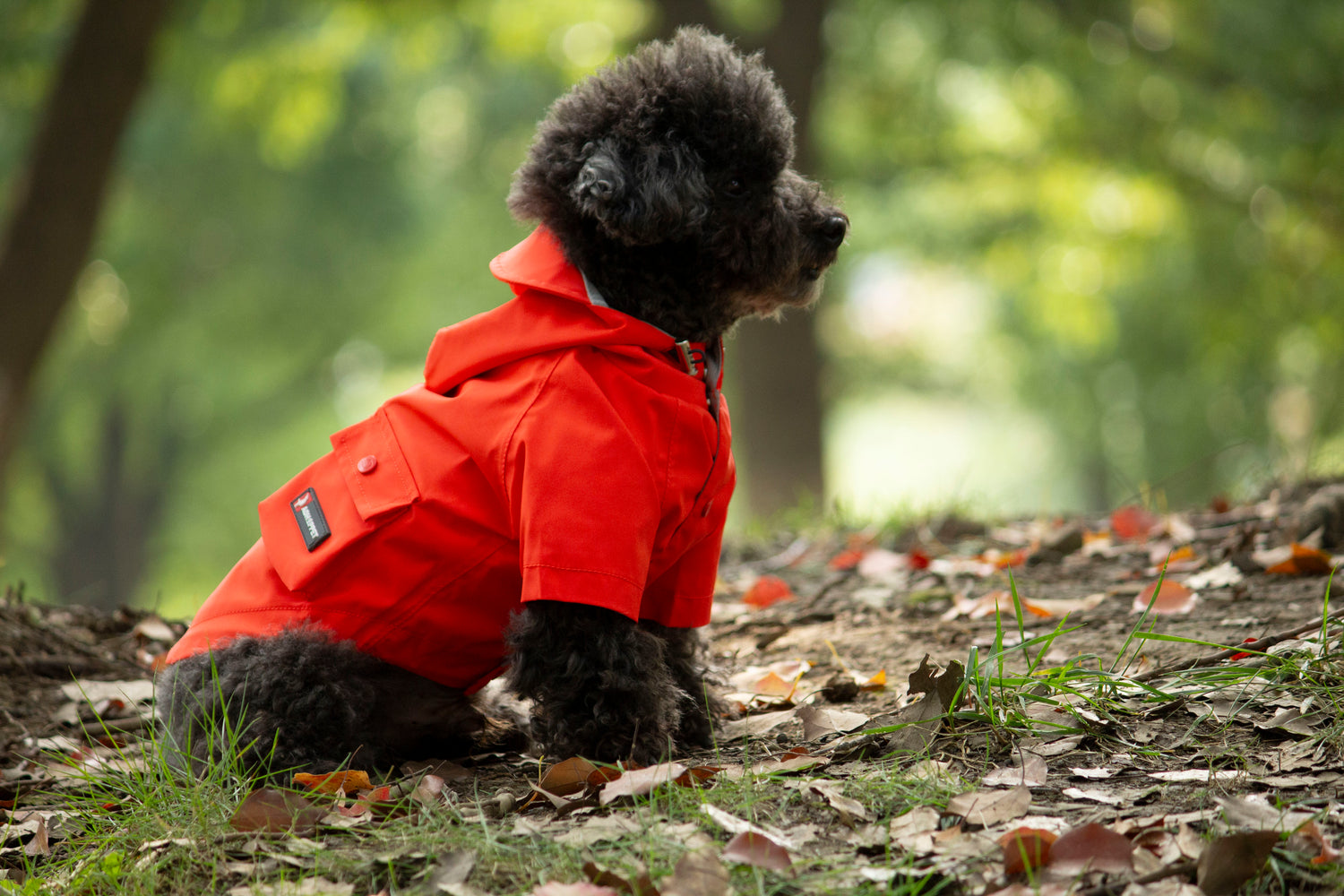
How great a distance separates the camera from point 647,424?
2715 mm

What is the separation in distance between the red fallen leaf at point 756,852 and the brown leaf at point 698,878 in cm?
4

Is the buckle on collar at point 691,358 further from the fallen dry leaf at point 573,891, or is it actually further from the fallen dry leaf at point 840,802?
the fallen dry leaf at point 573,891

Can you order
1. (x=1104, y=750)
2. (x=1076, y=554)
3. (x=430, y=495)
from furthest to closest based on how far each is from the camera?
(x=1076, y=554)
(x=430, y=495)
(x=1104, y=750)

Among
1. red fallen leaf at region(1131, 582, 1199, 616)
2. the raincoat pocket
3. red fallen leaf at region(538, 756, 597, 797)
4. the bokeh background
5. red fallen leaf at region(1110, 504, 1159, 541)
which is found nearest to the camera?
red fallen leaf at region(538, 756, 597, 797)

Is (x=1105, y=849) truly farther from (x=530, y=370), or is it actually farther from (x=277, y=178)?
(x=277, y=178)

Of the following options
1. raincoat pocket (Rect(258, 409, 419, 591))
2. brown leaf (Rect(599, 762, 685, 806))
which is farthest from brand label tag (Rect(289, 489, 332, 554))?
brown leaf (Rect(599, 762, 685, 806))

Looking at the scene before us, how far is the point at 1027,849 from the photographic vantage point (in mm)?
1861

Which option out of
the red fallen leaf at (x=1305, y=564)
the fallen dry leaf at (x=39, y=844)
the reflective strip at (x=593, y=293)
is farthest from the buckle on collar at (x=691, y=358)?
the red fallen leaf at (x=1305, y=564)

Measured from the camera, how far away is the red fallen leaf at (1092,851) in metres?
1.83

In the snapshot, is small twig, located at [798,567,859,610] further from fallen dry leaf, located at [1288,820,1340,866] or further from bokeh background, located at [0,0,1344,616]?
fallen dry leaf, located at [1288,820,1340,866]

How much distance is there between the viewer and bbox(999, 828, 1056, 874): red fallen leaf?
1.84 metres

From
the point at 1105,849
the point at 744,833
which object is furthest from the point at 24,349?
the point at 1105,849

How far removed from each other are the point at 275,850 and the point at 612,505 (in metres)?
1.01

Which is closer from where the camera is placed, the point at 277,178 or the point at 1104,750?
the point at 1104,750
